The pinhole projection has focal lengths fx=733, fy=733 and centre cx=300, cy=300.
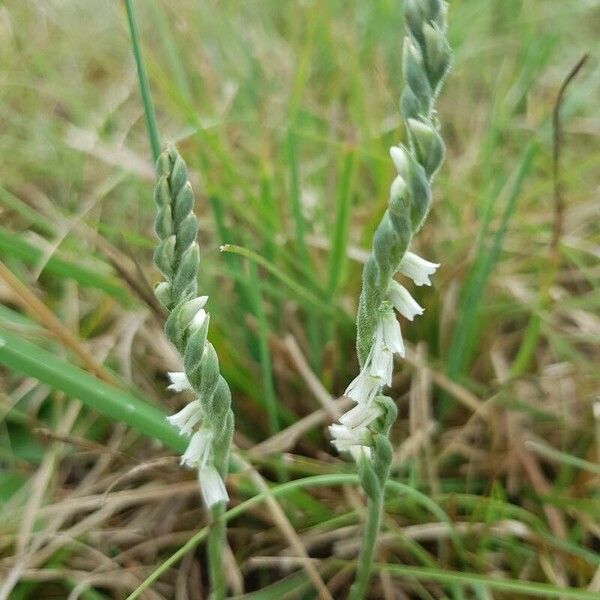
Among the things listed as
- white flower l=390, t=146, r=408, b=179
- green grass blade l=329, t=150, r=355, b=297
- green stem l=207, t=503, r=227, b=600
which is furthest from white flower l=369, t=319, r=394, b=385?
green grass blade l=329, t=150, r=355, b=297

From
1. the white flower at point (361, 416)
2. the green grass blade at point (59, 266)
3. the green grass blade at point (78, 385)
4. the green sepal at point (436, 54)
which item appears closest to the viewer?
the green sepal at point (436, 54)

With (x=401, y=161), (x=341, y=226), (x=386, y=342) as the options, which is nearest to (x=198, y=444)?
(x=386, y=342)

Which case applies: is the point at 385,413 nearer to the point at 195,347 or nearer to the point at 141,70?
the point at 195,347

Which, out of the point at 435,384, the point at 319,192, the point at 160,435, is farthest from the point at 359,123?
the point at 160,435

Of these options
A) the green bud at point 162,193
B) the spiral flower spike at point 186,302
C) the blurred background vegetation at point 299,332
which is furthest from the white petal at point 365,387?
the blurred background vegetation at point 299,332

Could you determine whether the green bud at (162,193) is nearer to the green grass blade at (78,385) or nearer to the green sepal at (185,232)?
the green sepal at (185,232)

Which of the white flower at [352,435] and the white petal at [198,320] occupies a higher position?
the white petal at [198,320]

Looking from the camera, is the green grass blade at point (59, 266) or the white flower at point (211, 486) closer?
the white flower at point (211, 486)

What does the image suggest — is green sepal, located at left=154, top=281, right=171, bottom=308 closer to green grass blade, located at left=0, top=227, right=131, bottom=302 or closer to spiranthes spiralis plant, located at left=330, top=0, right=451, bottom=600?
spiranthes spiralis plant, located at left=330, top=0, right=451, bottom=600

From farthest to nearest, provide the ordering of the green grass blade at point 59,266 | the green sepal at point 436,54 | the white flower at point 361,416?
the green grass blade at point 59,266 → the white flower at point 361,416 → the green sepal at point 436,54
